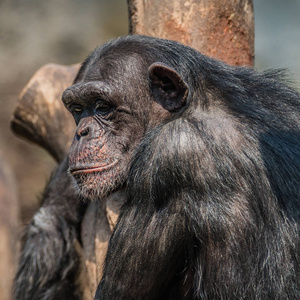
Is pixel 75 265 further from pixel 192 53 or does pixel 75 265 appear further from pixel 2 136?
pixel 2 136

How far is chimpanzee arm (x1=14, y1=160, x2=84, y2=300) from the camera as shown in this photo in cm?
492

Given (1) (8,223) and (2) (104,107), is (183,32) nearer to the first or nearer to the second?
(2) (104,107)

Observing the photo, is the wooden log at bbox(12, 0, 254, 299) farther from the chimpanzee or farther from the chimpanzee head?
the chimpanzee

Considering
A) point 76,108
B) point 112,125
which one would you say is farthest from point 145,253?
point 76,108

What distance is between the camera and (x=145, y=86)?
3699mm

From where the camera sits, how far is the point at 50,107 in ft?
18.4

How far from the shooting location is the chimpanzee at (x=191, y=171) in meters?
3.07

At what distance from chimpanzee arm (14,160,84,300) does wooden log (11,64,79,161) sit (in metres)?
0.62

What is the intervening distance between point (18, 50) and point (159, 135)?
1104 cm

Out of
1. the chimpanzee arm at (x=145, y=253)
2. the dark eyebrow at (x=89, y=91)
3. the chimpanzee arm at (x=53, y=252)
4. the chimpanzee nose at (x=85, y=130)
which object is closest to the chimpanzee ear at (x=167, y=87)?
the dark eyebrow at (x=89, y=91)

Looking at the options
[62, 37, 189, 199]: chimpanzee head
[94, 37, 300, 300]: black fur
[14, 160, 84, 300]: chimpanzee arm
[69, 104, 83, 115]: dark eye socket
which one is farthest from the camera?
[14, 160, 84, 300]: chimpanzee arm

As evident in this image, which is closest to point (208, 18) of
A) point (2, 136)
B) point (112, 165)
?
point (112, 165)

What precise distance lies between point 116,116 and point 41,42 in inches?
421

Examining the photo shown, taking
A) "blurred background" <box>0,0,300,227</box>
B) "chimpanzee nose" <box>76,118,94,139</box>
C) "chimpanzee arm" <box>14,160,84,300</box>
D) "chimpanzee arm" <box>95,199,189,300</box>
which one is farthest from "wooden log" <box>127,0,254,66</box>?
"blurred background" <box>0,0,300,227</box>
